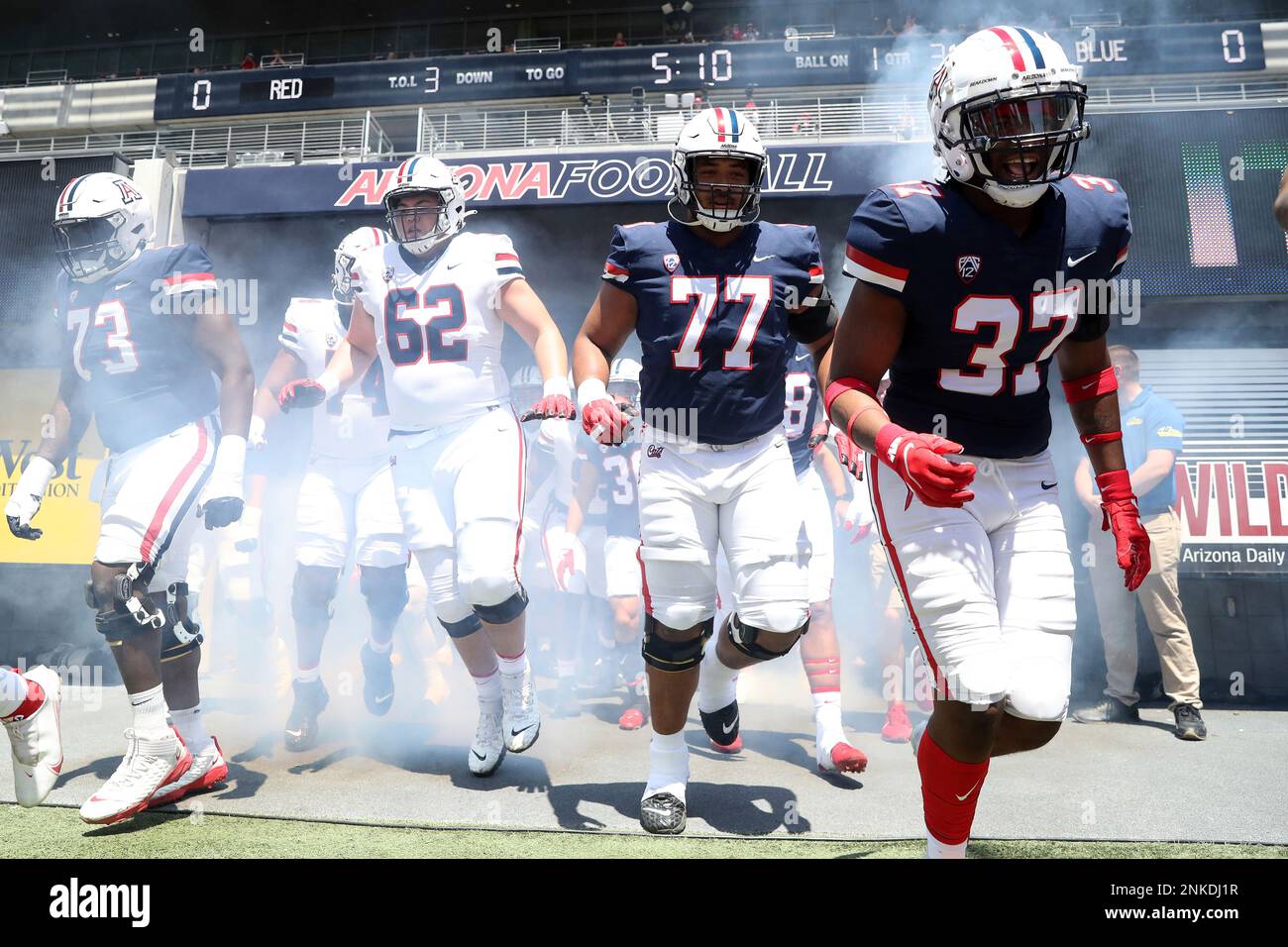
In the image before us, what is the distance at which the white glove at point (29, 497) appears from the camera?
3.31m

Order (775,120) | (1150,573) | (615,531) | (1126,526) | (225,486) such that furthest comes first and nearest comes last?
(775,120), (615,531), (1150,573), (225,486), (1126,526)

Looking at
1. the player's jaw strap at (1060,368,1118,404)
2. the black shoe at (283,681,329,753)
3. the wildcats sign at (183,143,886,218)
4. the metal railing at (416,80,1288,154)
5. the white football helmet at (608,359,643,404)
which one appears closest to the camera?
the player's jaw strap at (1060,368,1118,404)

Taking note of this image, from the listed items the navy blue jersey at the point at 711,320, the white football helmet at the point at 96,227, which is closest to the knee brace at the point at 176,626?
the white football helmet at the point at 96,227

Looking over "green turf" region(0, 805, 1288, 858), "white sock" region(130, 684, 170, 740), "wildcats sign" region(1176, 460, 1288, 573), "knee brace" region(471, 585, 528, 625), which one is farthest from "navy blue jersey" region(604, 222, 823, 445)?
"wildcats sign" region(1176, 460, 1288, 573)

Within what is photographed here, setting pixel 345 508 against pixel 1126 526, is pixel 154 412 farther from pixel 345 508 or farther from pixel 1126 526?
pixel 1126 526

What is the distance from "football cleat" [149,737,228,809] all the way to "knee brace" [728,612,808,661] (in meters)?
2.02

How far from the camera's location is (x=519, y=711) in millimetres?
3658

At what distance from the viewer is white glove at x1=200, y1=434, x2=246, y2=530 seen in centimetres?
322

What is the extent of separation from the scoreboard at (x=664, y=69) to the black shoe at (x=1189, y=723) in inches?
332

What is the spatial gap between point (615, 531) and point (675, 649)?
3.17m

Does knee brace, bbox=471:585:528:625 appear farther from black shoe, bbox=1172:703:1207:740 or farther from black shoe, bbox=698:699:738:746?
black shoe, bbox=1172:703:1207:740

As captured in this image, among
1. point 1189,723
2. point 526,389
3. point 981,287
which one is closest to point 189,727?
point 981,287
